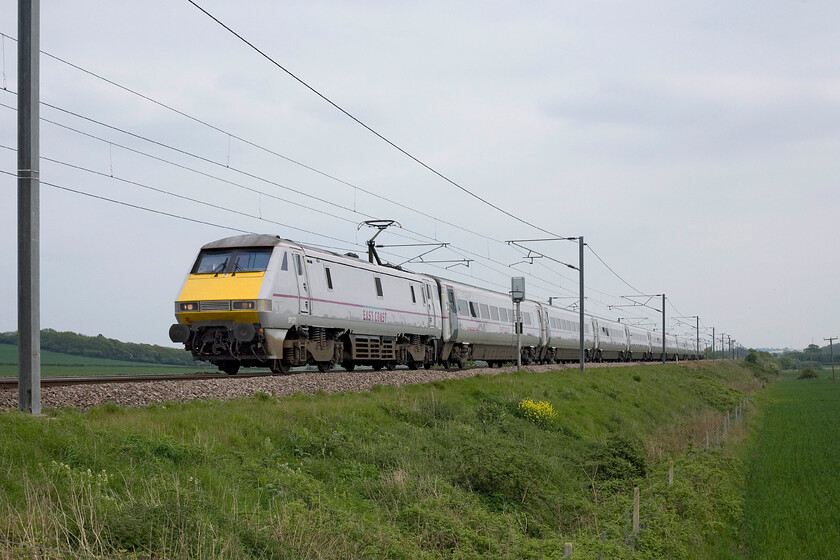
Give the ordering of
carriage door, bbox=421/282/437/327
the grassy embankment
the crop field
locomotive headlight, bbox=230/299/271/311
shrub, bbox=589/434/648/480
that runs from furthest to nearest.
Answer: carriage door, bbox=421/282/437/327, locomotive headlight, bbox=230/299/271/311, shrub, bbox=589/434/648/480, the crop field, the grassy embankment

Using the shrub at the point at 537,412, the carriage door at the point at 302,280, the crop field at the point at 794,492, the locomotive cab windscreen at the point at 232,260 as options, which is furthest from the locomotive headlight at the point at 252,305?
the crop field at the point at 794,492

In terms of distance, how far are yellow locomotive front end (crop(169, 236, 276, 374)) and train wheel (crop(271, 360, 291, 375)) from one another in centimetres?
58

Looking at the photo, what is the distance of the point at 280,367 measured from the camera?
2202 cm

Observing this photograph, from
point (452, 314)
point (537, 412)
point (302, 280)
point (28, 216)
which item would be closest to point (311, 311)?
point (302, 280)

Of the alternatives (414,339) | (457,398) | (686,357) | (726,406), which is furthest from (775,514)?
(686,357)

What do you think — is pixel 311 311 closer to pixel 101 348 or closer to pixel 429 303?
pixel 429 303

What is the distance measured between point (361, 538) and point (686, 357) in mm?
107975

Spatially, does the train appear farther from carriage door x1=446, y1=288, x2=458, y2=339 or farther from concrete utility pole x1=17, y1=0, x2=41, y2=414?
concrete utility pole x1=17, y1=0, x2=41, y2=414

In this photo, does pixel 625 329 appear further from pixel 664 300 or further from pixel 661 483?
pixel 661 483

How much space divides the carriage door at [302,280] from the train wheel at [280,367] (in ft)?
5.01

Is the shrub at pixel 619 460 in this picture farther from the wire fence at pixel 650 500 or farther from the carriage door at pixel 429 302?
the carriage door at pixel 429 302

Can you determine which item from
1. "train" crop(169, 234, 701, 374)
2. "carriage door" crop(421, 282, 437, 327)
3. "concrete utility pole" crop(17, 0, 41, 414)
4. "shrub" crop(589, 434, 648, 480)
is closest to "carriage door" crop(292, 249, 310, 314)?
"train" crop(169, 234, 701, 374)

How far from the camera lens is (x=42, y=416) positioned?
1066cm

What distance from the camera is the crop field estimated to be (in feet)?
53.0
